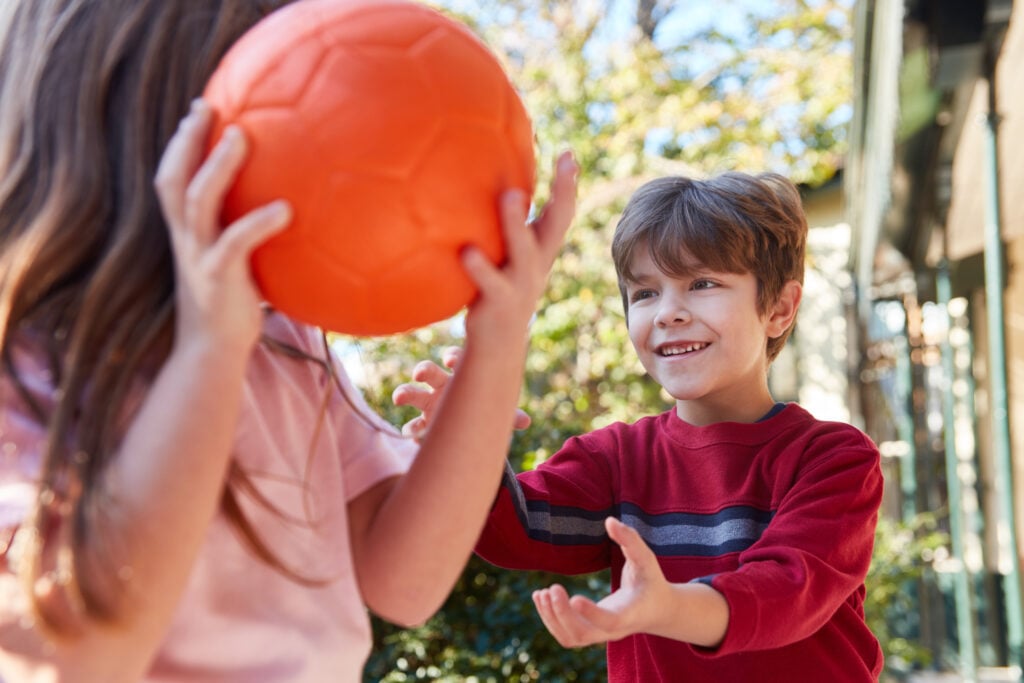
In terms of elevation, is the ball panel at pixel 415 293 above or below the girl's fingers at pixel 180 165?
below

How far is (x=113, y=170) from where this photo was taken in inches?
60.9

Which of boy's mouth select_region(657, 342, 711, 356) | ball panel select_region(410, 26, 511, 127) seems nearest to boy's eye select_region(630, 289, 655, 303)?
boy's mouth select_region(657, 342, 711, 356)

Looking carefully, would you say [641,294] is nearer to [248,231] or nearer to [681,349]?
[681,349]

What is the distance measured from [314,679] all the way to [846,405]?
43.6 feet

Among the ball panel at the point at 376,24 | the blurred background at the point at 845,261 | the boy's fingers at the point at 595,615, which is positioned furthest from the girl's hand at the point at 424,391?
the blurred background at the point at 845,261

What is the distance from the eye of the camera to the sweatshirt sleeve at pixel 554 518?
8.18 feet

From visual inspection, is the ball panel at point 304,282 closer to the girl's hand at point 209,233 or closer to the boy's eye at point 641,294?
the girl's hand at point 209,233

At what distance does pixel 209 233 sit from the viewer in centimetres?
140

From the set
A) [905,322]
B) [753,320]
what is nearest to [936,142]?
[905,322]

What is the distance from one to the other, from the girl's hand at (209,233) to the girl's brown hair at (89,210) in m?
0.08

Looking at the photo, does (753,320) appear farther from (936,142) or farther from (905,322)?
(905,322)

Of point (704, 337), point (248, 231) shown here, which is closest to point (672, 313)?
point (704, 337)

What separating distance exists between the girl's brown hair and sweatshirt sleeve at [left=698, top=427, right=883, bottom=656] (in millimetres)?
858

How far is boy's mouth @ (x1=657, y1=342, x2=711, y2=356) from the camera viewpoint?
2588mm
